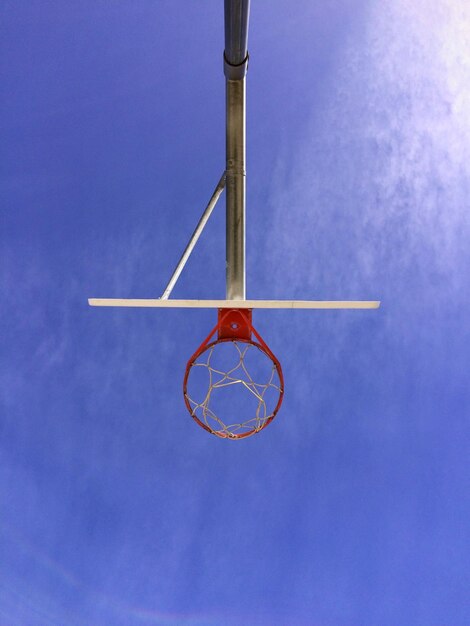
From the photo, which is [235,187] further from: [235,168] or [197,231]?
[197,231]

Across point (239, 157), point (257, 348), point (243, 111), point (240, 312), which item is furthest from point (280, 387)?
point (243, 111)

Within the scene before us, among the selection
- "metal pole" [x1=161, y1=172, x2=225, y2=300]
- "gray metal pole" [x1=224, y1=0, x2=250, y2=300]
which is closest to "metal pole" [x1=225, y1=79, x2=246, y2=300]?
"gray metal pole" [x1=224, y1=0, x2=250, y2=300]

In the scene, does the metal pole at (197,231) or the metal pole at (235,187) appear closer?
the metal pole at (235,187)

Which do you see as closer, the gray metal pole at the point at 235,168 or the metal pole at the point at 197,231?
the gray metal pole at the point at 235,168

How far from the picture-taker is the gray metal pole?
22.4 feet

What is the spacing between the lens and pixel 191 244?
7375mm

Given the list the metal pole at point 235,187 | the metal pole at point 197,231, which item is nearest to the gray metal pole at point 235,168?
the metal pole at point 235,187

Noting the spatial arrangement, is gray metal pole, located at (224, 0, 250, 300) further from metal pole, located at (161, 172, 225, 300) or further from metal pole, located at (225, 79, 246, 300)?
metal pole, located at (161, 172, 225, 300)

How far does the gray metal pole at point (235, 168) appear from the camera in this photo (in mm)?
6840

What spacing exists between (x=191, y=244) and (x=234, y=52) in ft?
7.62

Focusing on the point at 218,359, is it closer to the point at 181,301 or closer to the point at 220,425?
the point at 220,425

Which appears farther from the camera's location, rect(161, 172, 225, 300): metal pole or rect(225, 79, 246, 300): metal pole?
rect(161, 172, 225, 300): metal pole

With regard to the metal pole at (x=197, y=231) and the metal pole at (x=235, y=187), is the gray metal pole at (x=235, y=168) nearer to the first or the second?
the metal pole at (x=235, y=187)

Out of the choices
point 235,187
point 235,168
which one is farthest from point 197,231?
point 235,168
